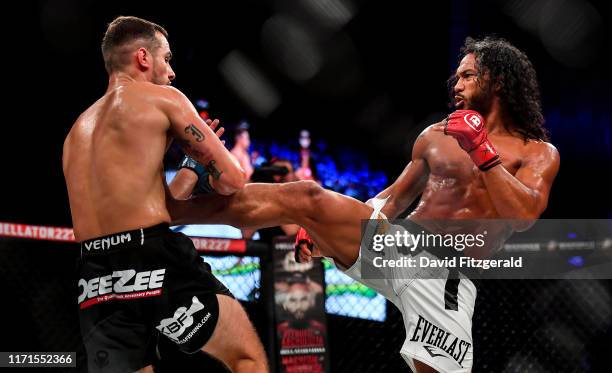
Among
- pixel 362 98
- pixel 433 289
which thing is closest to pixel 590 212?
pixel 362 98

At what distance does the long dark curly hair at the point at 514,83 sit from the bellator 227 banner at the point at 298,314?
96 centimetres

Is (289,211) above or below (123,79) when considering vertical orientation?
below

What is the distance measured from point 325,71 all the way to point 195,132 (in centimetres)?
511

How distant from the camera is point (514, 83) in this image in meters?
2.55

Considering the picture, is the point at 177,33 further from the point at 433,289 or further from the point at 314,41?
the point at 433,289

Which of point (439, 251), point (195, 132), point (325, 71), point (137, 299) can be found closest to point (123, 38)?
point (195, 132)

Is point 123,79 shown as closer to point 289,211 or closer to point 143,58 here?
point 143,58

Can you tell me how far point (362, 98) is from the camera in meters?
6.70

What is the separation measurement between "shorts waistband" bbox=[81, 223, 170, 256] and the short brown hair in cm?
49

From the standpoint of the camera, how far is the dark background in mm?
4344

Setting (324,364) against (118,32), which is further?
(324,364)

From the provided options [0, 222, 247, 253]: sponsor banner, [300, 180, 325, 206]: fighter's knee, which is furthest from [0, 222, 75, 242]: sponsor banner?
[300, 180, 325, 206]: fighter's knee

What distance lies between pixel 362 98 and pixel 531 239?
3447 millimetres

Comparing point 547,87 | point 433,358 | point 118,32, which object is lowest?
point 433,358
